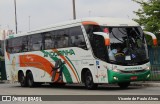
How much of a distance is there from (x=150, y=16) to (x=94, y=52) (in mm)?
17007

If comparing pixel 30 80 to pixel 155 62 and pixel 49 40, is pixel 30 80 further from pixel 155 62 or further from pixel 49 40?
pixel 155 62

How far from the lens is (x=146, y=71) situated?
22.6 meters

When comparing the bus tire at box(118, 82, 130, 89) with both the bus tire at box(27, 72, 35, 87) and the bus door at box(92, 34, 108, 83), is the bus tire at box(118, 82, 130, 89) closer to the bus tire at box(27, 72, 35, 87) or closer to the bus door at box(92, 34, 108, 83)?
the bus door at box(92, 34, 108, 83)

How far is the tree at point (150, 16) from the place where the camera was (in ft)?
121

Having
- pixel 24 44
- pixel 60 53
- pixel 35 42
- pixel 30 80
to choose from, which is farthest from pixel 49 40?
pixel 30 80

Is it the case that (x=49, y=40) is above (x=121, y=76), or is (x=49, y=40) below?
above

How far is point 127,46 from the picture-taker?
22.1 m

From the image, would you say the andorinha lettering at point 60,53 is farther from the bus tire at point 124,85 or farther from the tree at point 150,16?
the tree at point 150,16

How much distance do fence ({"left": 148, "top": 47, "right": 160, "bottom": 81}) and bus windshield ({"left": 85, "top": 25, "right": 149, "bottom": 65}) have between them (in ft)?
12.0

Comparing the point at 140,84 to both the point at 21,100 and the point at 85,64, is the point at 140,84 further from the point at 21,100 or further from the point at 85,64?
the point at 21,100

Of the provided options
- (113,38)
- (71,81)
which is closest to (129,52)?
(113,38)

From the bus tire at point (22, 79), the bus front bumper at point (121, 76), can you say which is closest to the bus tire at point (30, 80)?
the bus tire at point (22, 79)

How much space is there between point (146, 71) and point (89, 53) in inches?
112

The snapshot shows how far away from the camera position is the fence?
26.3 metres
